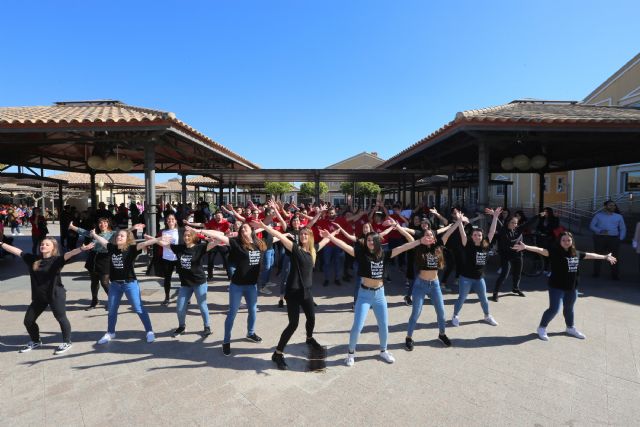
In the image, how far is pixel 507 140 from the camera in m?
7.47

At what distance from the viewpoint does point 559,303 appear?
4.37 m

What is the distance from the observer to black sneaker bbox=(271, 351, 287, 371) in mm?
3539

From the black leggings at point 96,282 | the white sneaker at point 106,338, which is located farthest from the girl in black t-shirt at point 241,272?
the black leggings at point 96,282

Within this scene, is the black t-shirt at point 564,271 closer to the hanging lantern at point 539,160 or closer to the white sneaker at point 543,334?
the white sneaker at point 543,334

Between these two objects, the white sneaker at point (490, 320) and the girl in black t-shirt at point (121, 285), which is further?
the white sneaker at point (490, 320)

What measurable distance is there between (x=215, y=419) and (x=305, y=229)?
208 cm

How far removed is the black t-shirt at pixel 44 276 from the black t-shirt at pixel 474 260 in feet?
17.7

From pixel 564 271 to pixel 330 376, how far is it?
11.2 feet

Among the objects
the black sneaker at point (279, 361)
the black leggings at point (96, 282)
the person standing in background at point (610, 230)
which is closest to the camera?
the black sneaker at point (279, 361)

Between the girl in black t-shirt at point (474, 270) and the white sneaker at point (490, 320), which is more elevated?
the girl in black t-shirt at point (474, 270)

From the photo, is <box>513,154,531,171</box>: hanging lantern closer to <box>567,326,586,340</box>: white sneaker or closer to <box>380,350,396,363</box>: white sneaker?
<box>567,326,586,340</box>: white sneaker

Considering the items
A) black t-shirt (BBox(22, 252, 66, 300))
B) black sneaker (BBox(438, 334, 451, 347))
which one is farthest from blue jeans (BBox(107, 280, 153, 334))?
black sneaker (BBox(438, 334, 451, 347))

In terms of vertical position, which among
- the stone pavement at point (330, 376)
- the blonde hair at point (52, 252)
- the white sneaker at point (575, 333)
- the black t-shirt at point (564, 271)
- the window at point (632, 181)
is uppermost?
the window at point (632, 181)

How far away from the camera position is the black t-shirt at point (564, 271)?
4.34m
